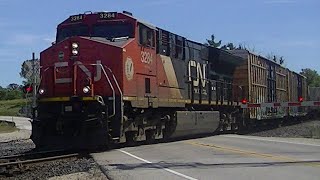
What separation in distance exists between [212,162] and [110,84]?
4.24m

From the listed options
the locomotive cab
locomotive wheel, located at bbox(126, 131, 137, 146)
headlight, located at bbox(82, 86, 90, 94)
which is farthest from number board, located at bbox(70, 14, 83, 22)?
locomotive wheel, located at bbox(126, 131, 137, 146)

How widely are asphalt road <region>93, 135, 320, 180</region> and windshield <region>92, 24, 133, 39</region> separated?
3802 mm

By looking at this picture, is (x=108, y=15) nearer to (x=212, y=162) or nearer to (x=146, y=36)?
(x=146, y=36)

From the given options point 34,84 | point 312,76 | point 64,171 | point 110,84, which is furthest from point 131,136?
point 312,76

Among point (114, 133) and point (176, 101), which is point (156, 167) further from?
point (176, 101)

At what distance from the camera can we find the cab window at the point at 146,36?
16453 millimetres

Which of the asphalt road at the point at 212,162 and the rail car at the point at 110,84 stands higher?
the rail car at the point at 110,84

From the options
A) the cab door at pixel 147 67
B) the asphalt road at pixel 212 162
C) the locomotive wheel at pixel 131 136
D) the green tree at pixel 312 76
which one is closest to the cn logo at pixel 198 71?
the cab door at pixel 147 67

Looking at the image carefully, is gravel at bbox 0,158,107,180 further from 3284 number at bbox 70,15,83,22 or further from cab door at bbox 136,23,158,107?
3284 number at bbox 70,15,83,22

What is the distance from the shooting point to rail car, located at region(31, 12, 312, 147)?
48.9 ft

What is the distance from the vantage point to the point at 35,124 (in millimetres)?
15516

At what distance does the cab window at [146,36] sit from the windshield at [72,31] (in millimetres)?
1829

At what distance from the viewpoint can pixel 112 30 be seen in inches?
640

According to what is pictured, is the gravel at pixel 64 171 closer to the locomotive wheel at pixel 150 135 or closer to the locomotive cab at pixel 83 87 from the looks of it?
the locomotive cab at pixel 83 87
